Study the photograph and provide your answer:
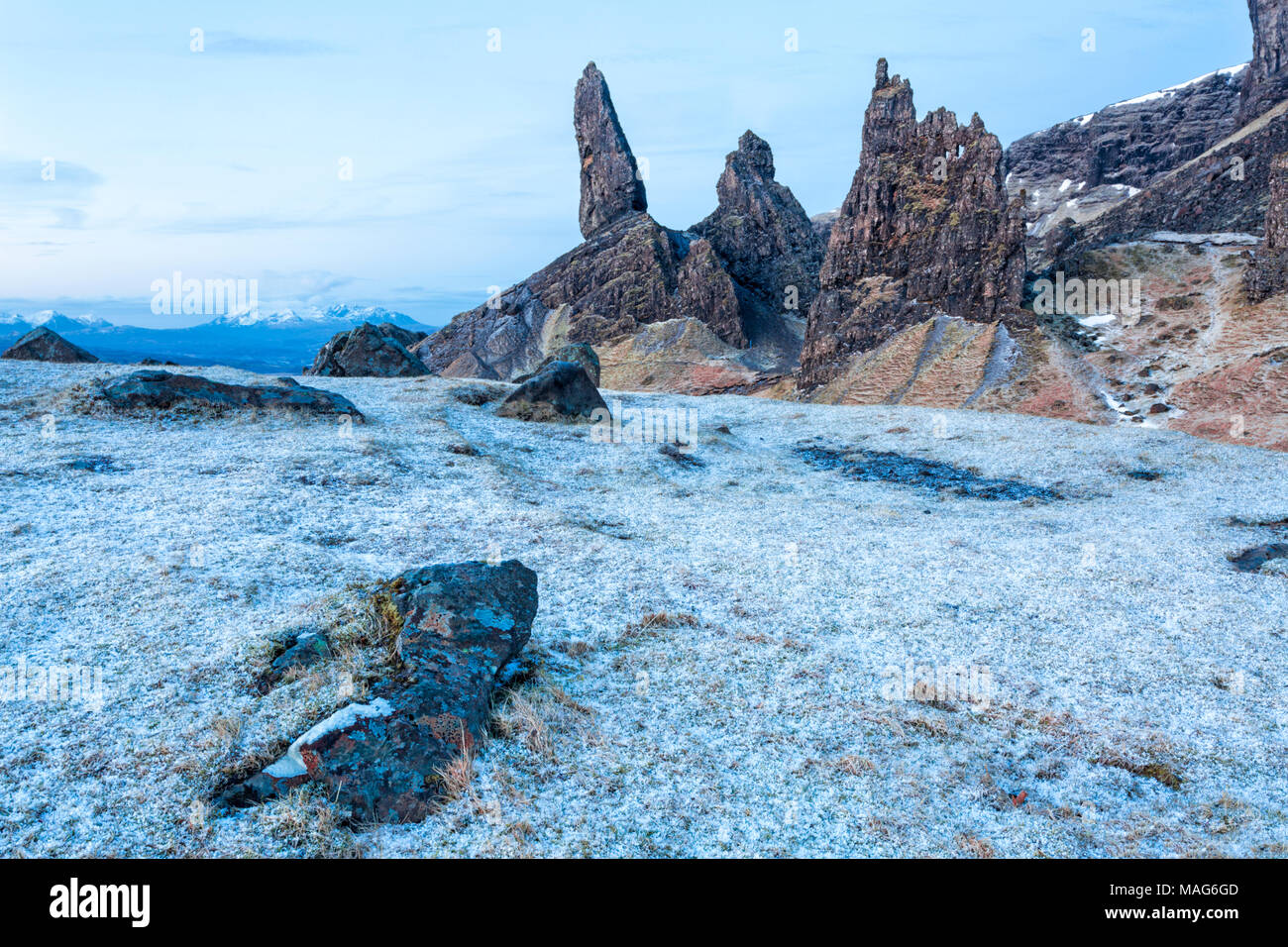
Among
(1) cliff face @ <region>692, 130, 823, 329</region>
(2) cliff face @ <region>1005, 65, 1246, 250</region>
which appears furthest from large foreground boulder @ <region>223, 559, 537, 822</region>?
(2) cliff face @ <region>1005, 65, 1246, 250</region>

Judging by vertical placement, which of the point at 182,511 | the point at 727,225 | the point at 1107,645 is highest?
the point at 727,225

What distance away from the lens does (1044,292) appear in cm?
5825

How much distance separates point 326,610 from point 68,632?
10.6 ft

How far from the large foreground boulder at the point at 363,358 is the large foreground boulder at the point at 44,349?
36.4 ft

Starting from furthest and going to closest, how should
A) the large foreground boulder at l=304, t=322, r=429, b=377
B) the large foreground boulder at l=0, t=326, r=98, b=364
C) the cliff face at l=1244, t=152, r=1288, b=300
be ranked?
the cliff face at l=1244, t=152, r=1288, b=300 < the large foreground boulder at l=304, t=322, r=429, b=377 < the large foreground boulder at l=0, t=326, r=98, b=364

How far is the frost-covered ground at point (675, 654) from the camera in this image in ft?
20.3

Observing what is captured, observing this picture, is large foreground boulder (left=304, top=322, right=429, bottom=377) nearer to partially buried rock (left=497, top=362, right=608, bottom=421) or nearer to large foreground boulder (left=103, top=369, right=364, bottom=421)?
partially buried rock (left=497, top=362, right=608, bottom=421)

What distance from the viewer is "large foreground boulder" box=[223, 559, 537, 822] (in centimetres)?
605

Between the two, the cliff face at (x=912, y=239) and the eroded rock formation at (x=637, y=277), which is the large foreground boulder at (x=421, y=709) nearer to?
the cliff face at (x=912, y=239)

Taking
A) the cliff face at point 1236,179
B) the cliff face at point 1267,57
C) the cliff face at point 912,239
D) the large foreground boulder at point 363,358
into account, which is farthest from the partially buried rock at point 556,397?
the cliff face at point 1267,57

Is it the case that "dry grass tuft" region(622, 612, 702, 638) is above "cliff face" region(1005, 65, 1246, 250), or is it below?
below

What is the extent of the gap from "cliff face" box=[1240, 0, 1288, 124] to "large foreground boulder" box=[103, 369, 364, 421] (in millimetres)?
131936
